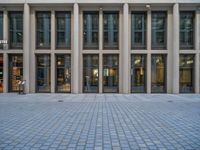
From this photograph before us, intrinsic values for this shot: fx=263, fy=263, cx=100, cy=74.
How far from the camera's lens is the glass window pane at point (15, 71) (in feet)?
79.9

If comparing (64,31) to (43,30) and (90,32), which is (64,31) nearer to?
(43,30)

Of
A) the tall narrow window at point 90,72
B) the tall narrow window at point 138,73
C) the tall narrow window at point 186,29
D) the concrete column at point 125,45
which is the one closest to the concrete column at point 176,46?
the tall narrow window at point 186,29

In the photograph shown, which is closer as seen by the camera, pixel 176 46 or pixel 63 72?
pixel 176 46

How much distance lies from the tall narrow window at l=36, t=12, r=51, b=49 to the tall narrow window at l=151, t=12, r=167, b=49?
9563 mm

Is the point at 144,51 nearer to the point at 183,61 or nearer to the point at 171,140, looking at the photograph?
the point at 183,61

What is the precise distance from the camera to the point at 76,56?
2284 centimetres

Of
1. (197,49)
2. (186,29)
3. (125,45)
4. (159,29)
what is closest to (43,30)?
(125,45)

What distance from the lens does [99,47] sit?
23797 mm

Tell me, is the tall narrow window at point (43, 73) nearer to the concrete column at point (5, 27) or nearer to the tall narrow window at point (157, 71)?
the concrete column at point (5, 27)

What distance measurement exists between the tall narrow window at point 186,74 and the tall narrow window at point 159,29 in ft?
7.70

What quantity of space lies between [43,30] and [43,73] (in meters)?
3.98

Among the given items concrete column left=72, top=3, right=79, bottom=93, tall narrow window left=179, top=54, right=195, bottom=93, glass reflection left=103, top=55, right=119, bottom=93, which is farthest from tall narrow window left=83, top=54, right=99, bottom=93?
tall narrow window left=179, top=54, right=195, bottom=93

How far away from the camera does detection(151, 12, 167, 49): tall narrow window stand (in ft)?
79.3

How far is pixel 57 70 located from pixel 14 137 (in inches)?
677
